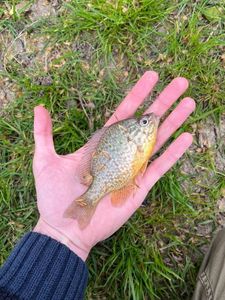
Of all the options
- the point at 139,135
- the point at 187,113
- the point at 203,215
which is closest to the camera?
the point at 139,135

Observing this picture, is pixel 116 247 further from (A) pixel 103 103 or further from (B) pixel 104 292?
(A) pixel 103 103

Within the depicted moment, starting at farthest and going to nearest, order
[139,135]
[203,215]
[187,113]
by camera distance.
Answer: [203,215] < [187,113] < [139,135]

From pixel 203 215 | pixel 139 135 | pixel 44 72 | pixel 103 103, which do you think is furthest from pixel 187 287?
pixel 44 72

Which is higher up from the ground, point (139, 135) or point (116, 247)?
point (139, 135)

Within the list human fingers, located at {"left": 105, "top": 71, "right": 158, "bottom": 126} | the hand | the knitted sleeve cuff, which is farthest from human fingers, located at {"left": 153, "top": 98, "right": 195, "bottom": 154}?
the knitted sleeve cuff

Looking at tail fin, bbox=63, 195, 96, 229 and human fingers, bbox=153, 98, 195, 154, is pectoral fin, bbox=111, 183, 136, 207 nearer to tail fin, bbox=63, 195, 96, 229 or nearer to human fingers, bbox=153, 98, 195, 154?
tail fin, bbox=63, 195, 96, 229

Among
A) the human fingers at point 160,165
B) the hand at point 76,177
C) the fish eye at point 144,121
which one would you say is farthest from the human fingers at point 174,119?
the fish eye at point 144,121

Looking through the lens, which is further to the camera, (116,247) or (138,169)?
(116,247)
